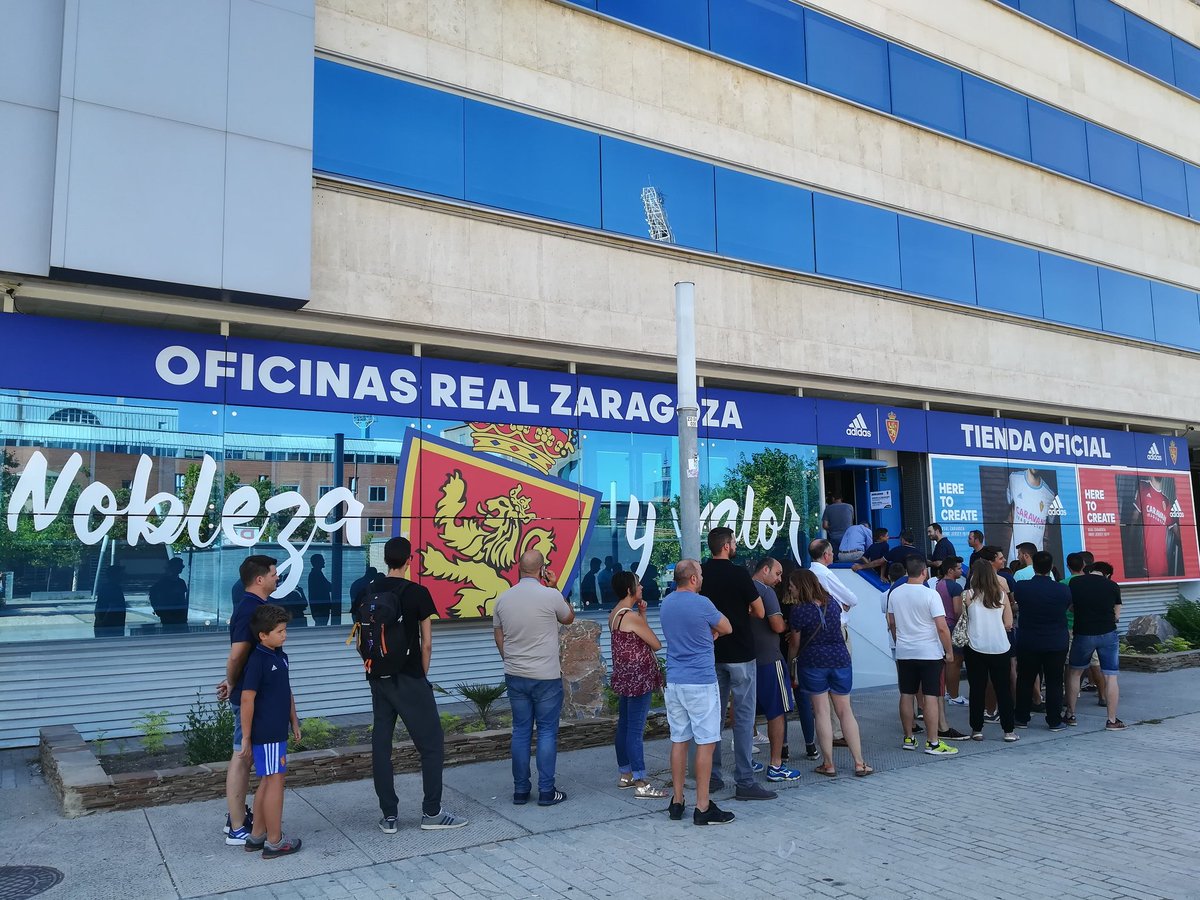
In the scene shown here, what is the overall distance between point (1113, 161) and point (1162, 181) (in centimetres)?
221

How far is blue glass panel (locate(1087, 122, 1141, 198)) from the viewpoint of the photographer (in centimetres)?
2069

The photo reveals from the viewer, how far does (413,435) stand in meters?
11.5

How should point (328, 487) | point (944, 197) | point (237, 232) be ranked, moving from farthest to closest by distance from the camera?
point (944, 197)
point (328, 487)
point (237, 232)

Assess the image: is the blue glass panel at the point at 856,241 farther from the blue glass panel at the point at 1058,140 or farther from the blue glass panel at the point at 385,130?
the blue glass panel at the point at 385,130

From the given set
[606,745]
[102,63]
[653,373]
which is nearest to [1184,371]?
[653,373]

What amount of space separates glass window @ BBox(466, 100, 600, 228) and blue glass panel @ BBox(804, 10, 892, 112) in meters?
5.21

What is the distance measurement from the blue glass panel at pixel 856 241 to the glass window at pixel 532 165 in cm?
462

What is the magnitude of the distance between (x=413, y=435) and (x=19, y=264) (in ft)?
14.8

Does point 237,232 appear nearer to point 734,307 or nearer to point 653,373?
point 653,373

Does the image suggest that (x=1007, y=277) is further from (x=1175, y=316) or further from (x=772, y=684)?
(x=772, y=684)

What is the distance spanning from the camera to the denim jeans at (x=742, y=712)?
7.41 m

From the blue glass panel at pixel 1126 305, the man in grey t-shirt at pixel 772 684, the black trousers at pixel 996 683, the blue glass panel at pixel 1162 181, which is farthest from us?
the blue glass panel at pixel 1162 181

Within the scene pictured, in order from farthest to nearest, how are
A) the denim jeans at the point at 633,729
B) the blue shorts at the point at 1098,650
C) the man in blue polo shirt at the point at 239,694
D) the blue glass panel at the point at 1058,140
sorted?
the blue glass panel at the point at 1058,140 → the blue shorts at the point at 1098,650 → the denim jeans at the point at 633,729 → the man in blue polo shirt at the point at 239,694

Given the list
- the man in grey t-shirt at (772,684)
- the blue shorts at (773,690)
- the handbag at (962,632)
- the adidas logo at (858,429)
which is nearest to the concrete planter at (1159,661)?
the adidas logo at (858,429)
